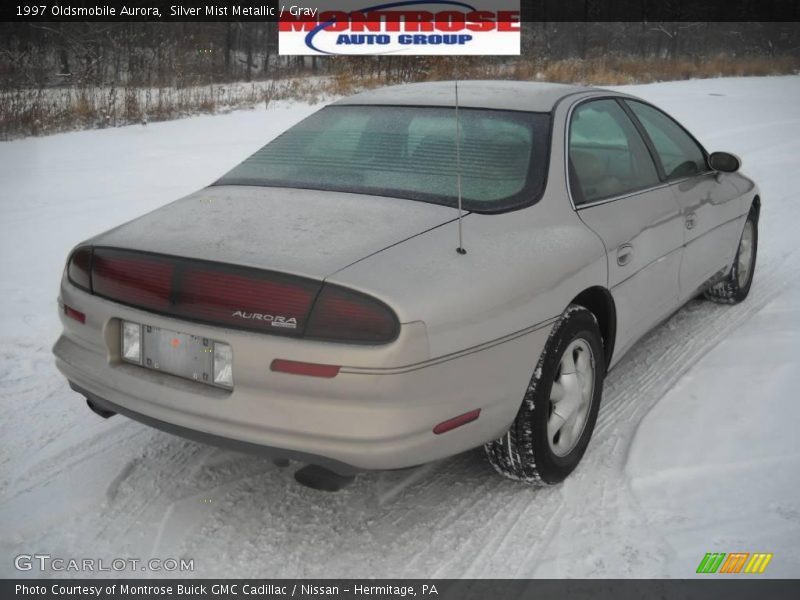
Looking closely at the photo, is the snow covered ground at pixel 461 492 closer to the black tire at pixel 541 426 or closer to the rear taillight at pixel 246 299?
the black tire at pixel 541 426

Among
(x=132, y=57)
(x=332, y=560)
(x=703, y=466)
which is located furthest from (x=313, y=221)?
(x=132, y=57)

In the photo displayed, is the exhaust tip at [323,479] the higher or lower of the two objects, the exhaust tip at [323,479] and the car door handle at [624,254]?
the lower

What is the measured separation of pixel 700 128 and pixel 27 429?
42.5 feet

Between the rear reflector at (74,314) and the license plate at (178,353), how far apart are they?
1.05ft

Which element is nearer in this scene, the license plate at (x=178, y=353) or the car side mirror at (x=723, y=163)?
the license plate at (x=178, y=353)

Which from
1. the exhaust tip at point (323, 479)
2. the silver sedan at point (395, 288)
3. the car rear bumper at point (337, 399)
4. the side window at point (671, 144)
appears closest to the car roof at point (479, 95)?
the silver sedan at point (395, 288)

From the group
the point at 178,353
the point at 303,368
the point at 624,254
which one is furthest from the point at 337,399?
the point at 624,254

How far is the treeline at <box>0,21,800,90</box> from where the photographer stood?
18.3 meters

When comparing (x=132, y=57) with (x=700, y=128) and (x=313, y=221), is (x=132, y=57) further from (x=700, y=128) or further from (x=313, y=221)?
(x=313, y=221)

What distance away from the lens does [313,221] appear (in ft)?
8.70

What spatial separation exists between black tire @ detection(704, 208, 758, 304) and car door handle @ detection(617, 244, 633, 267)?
72.3 inches

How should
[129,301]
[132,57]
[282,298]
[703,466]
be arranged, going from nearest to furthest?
1. [282,298]
2. [129,301]
3. [703,466]
4. [132,57]

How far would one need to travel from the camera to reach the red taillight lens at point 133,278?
96.3 inches

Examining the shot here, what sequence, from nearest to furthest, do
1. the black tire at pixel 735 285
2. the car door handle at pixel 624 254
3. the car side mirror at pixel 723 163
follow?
the car door handle at pixel 624 254, the car side mirror at pixel 723 163, the black tire at pixel 735 285
